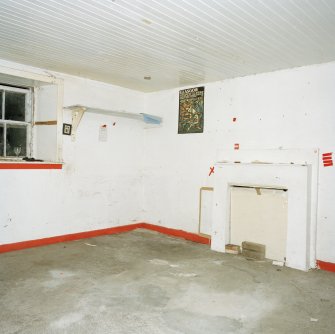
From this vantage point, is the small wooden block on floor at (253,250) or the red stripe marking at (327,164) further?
the small wooden block on floor at (253,250)

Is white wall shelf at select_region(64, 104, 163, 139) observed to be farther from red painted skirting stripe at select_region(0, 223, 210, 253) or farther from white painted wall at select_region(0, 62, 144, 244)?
red painted skirting stripe at select_region(0, 223, 210, 253)

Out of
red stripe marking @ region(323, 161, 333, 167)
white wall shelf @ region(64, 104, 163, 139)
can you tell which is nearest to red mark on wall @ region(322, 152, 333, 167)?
red stripe marking @ region(323, 161, 333, 167)

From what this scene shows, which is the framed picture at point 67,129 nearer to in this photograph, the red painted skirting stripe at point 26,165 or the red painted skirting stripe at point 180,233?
the red painted skirting stripe at point 26,165

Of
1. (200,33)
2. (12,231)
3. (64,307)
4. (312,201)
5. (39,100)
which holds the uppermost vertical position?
(200,33)

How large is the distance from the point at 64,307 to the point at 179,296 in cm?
99

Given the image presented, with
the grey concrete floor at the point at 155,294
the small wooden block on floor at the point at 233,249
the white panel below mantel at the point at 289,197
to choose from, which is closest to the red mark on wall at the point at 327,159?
the white panel below mantel at the point at 289,197

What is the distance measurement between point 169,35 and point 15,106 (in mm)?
2694

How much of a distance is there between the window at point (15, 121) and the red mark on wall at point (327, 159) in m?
4.01

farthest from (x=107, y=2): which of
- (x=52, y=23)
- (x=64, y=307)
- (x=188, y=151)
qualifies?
(x=188, y=151)

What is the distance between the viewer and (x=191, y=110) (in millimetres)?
4965

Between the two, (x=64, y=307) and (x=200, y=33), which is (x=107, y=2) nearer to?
(x=200, y=33)

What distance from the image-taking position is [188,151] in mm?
5000

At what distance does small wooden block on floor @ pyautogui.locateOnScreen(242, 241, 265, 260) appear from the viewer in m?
3.89

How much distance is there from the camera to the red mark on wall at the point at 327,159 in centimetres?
356
